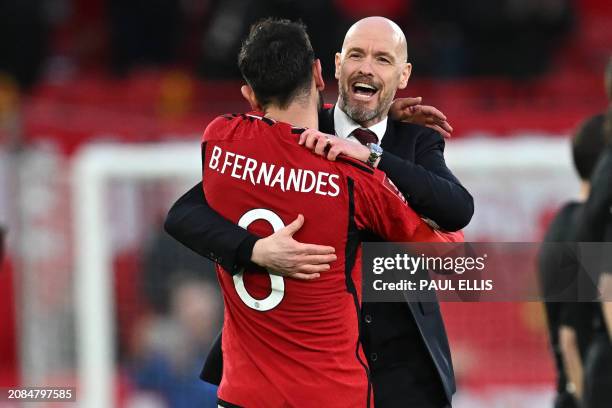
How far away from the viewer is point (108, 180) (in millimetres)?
7188

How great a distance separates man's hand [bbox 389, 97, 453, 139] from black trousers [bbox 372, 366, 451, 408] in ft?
2.29

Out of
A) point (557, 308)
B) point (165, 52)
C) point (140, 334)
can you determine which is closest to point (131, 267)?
point (140, 334)

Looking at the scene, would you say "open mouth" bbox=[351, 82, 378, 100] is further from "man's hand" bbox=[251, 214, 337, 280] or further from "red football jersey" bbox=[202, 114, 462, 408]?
"man's hand" bbox=[251, 214, 337, 280]

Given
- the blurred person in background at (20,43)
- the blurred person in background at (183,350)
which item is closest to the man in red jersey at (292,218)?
the blurred person in background at (183,350)

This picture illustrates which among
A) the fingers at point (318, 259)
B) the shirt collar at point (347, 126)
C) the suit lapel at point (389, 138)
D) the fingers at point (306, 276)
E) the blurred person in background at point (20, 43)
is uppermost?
the blurred person in background at point (20, 43)

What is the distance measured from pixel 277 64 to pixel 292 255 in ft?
1.63

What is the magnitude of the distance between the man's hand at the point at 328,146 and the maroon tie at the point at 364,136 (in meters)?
0.26

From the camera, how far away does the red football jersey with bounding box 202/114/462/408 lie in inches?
126

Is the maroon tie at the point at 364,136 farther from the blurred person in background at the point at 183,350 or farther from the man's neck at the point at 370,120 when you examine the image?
the blurred person in background at the point at 183,350

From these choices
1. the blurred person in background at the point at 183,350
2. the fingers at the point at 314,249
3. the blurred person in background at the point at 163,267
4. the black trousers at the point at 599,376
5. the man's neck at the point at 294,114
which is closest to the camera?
the fingers at the point at 314,249

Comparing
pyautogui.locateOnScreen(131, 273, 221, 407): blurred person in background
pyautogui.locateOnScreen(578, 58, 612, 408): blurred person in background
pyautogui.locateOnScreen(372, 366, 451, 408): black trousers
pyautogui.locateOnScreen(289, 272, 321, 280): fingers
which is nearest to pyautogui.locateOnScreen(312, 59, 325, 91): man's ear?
pyautogui.locateOnScreen(289, 272, 321, 280): fingers

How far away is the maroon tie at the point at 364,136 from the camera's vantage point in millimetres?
3518

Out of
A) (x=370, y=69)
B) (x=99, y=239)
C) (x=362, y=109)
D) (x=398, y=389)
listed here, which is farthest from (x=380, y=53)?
(x=99, y=239)

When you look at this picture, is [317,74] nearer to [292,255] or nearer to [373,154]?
[373,154]
